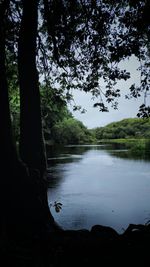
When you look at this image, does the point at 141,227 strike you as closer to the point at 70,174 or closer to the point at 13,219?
the point at 13,219

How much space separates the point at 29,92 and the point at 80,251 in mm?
3081

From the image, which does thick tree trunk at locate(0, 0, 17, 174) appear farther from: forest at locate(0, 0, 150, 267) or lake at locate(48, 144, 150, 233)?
lake at locate(48, 144, 150, 233)

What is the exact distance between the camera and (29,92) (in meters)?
4.96

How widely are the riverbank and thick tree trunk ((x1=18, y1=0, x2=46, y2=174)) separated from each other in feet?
5.68

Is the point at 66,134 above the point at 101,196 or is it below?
above

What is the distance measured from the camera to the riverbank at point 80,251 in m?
2.79

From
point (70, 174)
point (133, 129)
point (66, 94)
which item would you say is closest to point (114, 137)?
point (133, 129)

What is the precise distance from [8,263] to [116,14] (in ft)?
19.4

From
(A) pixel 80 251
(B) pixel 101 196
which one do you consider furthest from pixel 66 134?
(A) pixel 80 251

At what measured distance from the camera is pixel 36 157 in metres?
4.99

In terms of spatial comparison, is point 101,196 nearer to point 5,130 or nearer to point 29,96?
point 29,96

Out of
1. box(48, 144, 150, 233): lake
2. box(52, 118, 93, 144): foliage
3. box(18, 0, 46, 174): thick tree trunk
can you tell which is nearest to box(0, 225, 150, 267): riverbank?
box(18, 0, 46, 174): thick tree trunk

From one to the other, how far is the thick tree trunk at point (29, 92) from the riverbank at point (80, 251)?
173cm

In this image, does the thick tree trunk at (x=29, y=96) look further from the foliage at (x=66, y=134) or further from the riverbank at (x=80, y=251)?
the foliage at (x=66, y=134)
